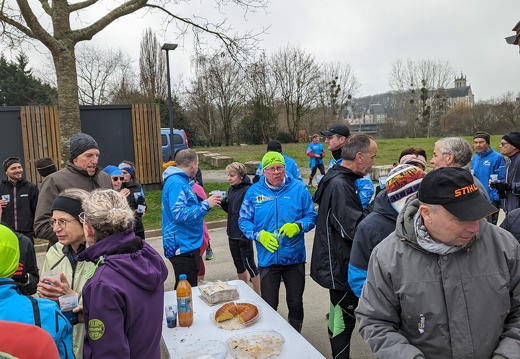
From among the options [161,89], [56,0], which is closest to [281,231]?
[56,0]

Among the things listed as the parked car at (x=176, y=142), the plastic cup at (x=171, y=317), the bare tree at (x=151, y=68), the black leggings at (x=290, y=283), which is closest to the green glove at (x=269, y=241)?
Result: the black leggings at (x=290, y=283)

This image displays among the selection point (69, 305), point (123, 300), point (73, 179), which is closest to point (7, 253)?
point (69, 305)

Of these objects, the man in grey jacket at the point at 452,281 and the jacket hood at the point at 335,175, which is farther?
the jacket hood at the point at 335,175

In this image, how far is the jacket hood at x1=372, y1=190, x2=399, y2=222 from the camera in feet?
8.08

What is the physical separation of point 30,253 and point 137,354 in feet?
5.55

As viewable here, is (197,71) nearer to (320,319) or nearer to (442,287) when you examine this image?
(320,319)

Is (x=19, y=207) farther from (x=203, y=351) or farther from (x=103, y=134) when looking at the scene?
(x=103, y=134)

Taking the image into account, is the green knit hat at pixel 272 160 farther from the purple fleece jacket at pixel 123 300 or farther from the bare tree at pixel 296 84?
the bare tree at pixel 296 84

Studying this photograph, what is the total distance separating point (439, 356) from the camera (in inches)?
72.8

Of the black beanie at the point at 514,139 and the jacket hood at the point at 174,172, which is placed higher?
the black beanie at the point at 514,139

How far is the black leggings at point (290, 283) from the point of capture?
12.4 ft

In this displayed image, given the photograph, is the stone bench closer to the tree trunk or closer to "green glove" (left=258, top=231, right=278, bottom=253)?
the tree trunk

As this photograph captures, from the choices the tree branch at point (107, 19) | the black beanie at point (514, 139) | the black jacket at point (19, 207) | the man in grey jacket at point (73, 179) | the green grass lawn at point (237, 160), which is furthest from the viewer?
the tree branch at point (107, 19)

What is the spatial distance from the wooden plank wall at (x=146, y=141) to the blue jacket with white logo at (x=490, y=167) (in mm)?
10004
